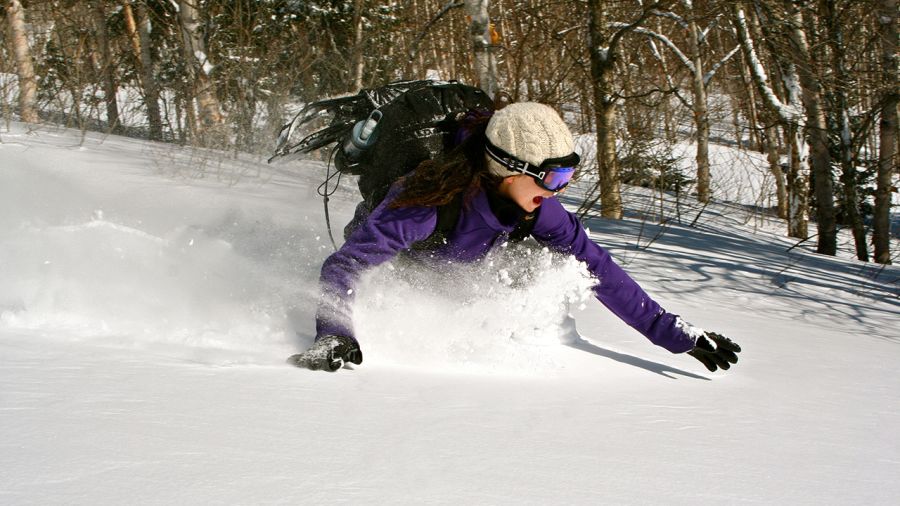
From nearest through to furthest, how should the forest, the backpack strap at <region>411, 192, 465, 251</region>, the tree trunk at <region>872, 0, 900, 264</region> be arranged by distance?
the backpack strap at <region>411, 192, 465, 251</region> < the forest < the tree trunk at <region>872, 0, 900, 264</region>

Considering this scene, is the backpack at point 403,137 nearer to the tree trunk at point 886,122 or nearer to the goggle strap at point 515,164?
the goggle strap at point 515,164

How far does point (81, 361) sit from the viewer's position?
6.01 feet

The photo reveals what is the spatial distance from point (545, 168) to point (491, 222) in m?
0.26

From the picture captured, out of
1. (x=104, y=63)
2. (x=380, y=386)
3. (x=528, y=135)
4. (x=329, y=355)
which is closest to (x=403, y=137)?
(x=528, y=135)

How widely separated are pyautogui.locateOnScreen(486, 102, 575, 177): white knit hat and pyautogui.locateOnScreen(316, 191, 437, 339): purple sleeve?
0.33m

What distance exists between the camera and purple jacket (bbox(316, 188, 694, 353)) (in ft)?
7.60

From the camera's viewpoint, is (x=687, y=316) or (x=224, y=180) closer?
(x=687, y=316)

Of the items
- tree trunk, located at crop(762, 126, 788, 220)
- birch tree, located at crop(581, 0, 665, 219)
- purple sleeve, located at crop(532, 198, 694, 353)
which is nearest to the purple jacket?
purple sleeve, located at crop(532, 198, 694, 353)

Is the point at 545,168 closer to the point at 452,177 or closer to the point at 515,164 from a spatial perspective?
the point at 515,164

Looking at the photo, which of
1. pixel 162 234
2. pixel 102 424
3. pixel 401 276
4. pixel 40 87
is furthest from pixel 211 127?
pixel 102 424

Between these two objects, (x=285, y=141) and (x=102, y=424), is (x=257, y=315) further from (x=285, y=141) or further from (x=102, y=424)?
(x=102, y=424)

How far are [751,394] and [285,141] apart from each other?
2.03 metres

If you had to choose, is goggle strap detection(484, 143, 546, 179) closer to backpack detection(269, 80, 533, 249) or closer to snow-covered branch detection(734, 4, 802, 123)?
backpack detection(269, 80, 533, 249)

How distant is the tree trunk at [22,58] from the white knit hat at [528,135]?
23.3ft
